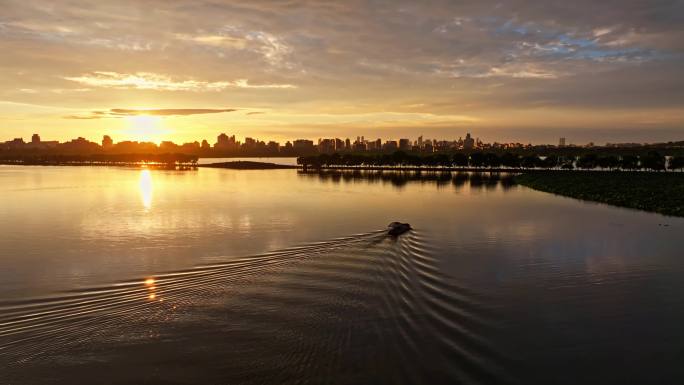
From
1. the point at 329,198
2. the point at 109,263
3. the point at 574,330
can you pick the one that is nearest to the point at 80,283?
the point at 109,263

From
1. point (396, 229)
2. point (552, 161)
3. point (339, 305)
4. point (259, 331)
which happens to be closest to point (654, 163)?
point (552, 161)

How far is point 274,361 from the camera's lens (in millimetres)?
14781

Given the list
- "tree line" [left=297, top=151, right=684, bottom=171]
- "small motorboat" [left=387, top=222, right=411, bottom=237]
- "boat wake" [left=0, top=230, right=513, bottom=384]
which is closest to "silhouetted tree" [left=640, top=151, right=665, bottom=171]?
"tree line" [left=297, top=151, right=684, bottom=171]

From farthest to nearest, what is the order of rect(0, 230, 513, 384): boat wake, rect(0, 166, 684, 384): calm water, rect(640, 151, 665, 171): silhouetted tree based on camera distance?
1. rect(640, 151, 665, 171): silhouetted tree
2. rect(0, 166, 684, 384): calm water
3. rect(0, 230, 513, 384): boat wake

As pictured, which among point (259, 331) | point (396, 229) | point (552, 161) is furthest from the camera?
point (552, 161)

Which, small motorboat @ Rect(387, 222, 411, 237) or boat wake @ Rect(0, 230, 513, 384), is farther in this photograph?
small motorboat @ Rect(387, 222, 411, 237)

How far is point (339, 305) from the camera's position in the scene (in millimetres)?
19969

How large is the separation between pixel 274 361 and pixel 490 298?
11.9 meters

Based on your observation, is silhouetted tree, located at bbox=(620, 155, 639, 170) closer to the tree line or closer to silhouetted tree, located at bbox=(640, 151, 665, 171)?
the tree line

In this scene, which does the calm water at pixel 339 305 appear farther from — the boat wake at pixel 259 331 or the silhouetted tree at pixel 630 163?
the silhouetted tree at pixel 630 163

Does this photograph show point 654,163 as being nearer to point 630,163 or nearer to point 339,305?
point 630,163

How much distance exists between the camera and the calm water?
1466 centimetres

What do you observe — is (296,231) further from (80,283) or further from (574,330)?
(574,330)

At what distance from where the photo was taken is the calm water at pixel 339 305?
577 inches
